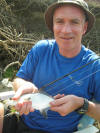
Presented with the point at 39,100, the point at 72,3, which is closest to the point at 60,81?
the point at 39,100

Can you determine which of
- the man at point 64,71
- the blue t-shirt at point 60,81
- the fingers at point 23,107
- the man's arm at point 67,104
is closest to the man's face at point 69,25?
the man at point 64,71

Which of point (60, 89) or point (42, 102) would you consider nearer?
point (42, 102)

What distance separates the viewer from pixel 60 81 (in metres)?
1.79

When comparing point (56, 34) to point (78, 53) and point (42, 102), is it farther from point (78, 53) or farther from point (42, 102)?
point (42, 102)

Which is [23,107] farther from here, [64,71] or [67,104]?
[64,71]

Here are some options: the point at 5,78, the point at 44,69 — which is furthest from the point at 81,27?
the point at 5,78

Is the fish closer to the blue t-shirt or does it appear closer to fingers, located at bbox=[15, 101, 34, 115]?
fingers, located at bbox=[15, 101, 34, 115]

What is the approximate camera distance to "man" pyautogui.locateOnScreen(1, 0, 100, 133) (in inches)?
65.9

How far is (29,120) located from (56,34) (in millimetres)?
841

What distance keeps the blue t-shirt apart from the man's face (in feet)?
0.56

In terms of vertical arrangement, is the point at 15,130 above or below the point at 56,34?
below

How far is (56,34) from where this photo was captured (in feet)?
5.79

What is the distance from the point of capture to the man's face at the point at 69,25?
1670mm

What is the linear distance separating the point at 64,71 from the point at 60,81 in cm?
10
